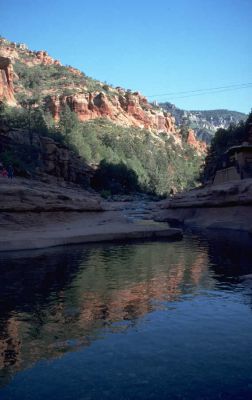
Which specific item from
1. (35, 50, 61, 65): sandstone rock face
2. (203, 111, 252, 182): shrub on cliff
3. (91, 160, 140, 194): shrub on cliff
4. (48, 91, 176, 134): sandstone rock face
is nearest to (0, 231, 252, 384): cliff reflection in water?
(203, 111, 252, 182): shrub on cliff

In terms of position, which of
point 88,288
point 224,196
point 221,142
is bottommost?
point 88,288

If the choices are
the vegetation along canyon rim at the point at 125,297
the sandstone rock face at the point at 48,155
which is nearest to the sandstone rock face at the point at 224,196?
the vegetation along canyon rim at the point at 125,297

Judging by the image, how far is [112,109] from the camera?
13700cm

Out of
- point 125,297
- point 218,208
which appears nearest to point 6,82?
point 218,208

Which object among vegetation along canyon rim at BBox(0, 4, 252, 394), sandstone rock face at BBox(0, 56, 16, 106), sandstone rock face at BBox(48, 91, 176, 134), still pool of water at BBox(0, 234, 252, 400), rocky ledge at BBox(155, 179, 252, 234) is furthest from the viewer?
sandstone rock face at BBox(48, 91, 176, 134)

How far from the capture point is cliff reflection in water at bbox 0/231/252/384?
326 inches

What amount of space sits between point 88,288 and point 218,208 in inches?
916

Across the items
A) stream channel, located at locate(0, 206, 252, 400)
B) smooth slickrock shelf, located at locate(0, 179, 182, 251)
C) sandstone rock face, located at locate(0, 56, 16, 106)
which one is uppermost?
sandstone rock face, located at locate(0, 56, 16, 106)

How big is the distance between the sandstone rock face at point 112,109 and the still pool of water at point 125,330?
361ft

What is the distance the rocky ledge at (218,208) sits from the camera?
29.7 m

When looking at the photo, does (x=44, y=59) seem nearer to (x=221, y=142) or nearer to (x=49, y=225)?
(x=221, y=142)

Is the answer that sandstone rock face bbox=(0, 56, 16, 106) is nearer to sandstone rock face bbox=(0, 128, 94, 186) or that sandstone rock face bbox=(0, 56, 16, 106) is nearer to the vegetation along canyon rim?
sandstone rock face bbox=(0, 128, 94, 186)

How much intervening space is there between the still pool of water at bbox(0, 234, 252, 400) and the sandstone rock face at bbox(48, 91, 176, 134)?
109991mm

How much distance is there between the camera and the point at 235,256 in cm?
1867
